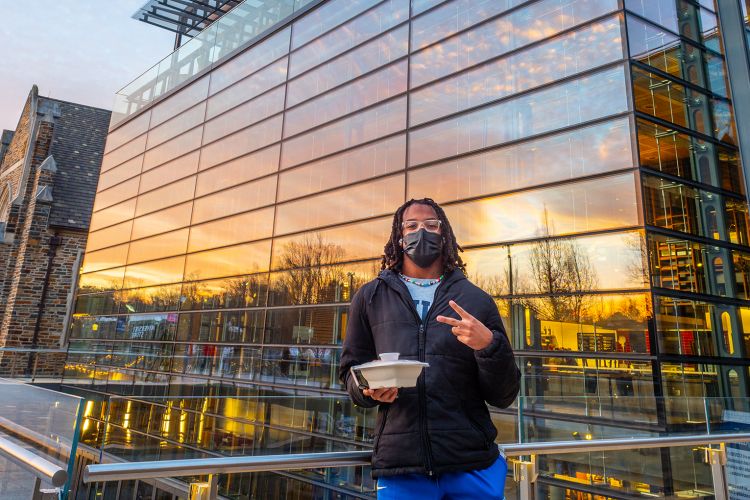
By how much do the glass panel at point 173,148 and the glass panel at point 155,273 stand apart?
4848 millimetres

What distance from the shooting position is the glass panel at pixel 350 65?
49.3ft

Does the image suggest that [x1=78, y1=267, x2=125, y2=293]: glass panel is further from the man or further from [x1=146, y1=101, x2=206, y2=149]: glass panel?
the man

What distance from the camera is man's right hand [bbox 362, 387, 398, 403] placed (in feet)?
5.31

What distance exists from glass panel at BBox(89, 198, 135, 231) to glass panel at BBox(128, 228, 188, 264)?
190cm

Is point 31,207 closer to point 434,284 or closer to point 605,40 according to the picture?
point 605,40

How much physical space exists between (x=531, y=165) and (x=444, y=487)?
10.7m

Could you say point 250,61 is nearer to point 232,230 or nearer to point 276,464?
point 232,230

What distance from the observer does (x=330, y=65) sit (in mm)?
16859

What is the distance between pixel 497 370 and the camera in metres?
1.61

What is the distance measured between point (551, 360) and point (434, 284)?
8.97 m

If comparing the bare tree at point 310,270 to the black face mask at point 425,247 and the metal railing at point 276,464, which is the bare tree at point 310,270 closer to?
the metal railing at point 276,464

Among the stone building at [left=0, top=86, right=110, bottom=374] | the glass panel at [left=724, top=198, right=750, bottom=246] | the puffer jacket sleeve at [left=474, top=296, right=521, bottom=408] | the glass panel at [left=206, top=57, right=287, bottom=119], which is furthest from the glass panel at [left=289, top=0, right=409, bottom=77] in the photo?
the stone building at [left=0, top=86, right=110, bottom=374]

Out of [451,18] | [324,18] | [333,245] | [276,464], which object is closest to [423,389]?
[276,464]

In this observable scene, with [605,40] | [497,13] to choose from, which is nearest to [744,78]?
[605,40]
